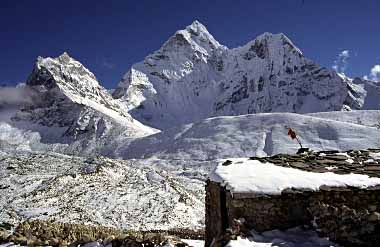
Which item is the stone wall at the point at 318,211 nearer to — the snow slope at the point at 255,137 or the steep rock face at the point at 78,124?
the snow slope at the point at 255,137

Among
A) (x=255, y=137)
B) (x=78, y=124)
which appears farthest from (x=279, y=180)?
(x=78, y=124)

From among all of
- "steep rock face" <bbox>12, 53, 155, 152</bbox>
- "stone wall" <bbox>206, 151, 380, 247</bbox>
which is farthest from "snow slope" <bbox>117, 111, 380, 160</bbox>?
"stone wall" <bbox>206, 151, 380, 247</bbox>

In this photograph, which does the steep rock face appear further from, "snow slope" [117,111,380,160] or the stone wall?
the stone wall

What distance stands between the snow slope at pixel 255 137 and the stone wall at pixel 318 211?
2566 inches

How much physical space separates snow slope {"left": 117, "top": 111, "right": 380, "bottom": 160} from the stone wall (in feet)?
214

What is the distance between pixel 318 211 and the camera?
35.0 ft

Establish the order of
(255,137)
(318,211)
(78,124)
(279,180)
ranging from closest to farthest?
(318,211), (279,180), (255,137), (78,124)

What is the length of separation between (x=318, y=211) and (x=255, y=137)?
82.3 m

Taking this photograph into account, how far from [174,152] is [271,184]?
279ft

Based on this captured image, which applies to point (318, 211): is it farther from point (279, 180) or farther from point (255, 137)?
point (255, 137)

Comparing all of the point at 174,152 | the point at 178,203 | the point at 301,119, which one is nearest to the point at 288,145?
the point at 301,119

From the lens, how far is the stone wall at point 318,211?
32.1 feet

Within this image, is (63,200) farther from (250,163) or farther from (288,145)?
(288,145)

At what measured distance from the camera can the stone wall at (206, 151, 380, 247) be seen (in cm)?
980
